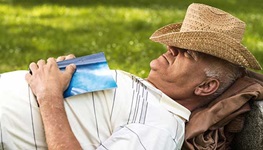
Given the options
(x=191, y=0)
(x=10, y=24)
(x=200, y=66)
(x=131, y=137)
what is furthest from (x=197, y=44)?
(x=191, y=0)

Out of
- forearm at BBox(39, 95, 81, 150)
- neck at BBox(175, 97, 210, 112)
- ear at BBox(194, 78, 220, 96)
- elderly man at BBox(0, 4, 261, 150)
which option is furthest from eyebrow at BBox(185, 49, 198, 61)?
forearm at BBox(39, 95, 81, 150)

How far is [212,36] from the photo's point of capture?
4.07 metres

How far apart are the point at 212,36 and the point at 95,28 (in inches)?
278

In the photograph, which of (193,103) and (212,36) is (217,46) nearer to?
(212,36)

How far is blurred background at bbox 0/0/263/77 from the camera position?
347 inches

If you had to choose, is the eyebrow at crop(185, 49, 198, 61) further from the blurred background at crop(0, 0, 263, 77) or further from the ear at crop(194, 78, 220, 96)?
the blurred background at crop(0, 0, 263, 77)

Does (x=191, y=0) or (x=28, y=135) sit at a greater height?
(x=28, y=135)

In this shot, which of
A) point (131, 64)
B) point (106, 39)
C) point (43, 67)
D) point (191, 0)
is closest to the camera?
point (43, 67)

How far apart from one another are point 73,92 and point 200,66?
0.82m

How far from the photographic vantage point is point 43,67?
13.2 feet

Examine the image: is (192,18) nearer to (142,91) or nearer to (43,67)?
(142,91)

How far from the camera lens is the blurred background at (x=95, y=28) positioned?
28.9 ft

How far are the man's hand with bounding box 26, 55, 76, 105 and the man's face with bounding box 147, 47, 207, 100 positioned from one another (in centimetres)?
56

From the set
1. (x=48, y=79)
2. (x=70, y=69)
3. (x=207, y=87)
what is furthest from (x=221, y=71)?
(x=48, y=79)
